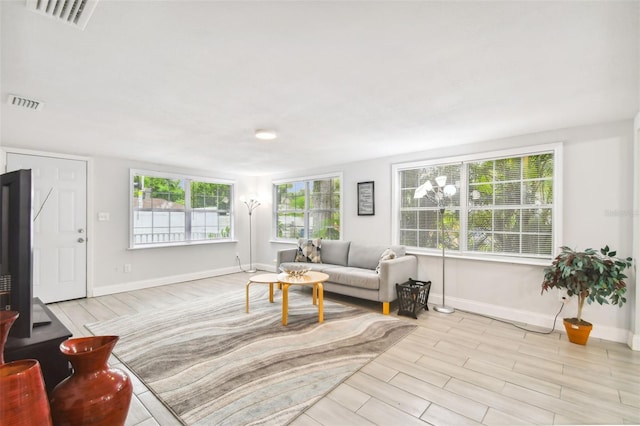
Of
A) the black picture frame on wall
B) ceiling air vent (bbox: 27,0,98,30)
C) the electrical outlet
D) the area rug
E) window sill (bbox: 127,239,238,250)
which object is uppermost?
ceiling air vent (bbox: 27,0,98,30)

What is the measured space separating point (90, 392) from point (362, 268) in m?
3.89

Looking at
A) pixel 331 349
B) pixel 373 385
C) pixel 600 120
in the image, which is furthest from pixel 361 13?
pixel 600 120

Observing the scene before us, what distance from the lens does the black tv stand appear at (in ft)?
3.50

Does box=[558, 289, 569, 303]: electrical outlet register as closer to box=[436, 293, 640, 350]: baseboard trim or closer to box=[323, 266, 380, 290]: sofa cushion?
box=[436, 293, 640, 350]: baseboard trim

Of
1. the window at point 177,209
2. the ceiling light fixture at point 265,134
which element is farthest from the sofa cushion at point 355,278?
the window at point 177,209

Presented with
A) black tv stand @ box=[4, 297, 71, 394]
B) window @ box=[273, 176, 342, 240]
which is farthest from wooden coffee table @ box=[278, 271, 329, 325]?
black tv stand @ box=[4, 297, 71, 394]

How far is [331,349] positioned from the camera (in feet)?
8.85

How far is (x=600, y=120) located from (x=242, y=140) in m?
3.92

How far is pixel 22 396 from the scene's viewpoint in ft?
2.30

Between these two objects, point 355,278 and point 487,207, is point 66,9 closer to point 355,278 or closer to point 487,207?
point 355,278

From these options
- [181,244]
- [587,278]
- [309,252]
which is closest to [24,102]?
[181,244]

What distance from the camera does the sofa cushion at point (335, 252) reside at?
192 inches

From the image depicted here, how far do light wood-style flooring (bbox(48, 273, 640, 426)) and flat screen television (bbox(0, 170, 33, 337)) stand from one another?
1.20 m

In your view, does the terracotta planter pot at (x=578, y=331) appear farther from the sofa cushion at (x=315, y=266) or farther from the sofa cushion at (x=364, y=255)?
the sofa cushion at (x=315, y=266)
